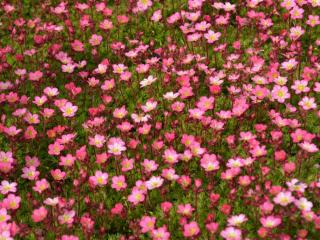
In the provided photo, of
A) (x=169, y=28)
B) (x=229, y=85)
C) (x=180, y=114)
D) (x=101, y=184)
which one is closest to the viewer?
(x=101, y=184)

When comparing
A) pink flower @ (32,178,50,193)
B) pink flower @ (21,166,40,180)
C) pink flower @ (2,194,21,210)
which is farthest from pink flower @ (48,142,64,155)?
pink flower @ (2,194,21,210)

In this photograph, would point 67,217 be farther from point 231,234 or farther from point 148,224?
point 231,234

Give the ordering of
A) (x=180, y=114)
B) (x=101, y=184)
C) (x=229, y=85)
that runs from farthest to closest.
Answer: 1. (x=229, y=85)
2. (x=180, y=114)
3. (x=101, y=184)

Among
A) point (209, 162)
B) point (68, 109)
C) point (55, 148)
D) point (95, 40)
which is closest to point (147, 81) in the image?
point (68, 109)

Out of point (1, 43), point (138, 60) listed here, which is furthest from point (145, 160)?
point (1, 43)

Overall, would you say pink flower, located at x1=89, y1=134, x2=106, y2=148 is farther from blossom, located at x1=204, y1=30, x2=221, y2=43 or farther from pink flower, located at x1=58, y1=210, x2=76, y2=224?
blossom, located at x1=204, y1=30, x2=221, y2=43

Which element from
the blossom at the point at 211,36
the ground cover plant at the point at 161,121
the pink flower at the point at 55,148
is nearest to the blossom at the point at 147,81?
the ground cover plant at the point at 161,121

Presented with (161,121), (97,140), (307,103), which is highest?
(97,140)

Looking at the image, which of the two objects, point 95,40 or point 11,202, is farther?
point 95,40

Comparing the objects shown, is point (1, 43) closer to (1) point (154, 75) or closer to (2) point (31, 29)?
(2) point (31, 29)
